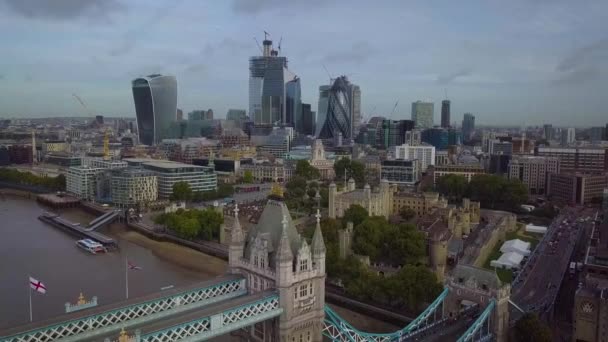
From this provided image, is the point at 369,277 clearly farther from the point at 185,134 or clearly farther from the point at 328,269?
the point at 185,134

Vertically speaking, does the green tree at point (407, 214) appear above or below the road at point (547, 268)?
above

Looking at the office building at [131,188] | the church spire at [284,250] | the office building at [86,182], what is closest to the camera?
the church spire at [284,250]

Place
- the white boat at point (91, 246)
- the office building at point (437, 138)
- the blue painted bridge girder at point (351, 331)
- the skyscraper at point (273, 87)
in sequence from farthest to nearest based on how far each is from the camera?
the skyscraper at point (273, 87), the office building at point (437, 138), the white boat at point (91, 246), the blue painted bridge girder at point (351, 331)

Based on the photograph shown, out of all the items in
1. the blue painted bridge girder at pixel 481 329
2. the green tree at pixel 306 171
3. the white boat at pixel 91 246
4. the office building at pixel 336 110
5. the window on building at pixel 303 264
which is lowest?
the white boat at pixel 91 246

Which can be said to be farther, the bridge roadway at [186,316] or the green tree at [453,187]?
the green tree at [453,187]

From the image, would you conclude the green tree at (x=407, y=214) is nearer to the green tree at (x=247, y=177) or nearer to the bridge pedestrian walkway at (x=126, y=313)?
the bridge pedestrian walkway at (x=126, y=313)

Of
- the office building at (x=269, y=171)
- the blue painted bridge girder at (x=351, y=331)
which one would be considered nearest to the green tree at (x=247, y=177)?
the office building at (x=269, y=171)

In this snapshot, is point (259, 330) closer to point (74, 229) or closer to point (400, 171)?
point (74, 229)
